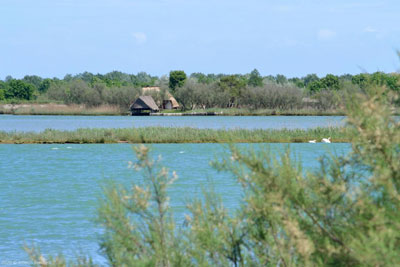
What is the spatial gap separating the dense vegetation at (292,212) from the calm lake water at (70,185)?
278mm

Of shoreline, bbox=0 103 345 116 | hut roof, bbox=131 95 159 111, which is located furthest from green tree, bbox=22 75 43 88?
hut roof, bbox=131 95 159 111

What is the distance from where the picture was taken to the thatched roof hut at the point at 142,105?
93.1 metres

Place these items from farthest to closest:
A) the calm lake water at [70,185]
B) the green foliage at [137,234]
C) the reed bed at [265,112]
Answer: the reed bed at [265,112] < the calm lake water at [70,185] < the green foliage at [137,234]

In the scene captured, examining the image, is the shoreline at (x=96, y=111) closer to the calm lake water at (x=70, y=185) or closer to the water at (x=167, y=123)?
the water at (x=167, y=123)

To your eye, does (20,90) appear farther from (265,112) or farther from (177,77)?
(265,112)

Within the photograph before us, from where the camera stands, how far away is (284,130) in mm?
38375

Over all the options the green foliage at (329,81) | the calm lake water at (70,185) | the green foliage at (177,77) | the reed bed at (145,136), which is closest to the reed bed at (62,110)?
the green foliage at (177,77)

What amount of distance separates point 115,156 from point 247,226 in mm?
30358

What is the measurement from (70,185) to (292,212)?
69.3 ft

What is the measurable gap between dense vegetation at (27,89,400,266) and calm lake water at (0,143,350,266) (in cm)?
28

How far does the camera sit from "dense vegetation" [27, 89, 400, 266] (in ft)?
12.7

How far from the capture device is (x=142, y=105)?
93375 millimetres

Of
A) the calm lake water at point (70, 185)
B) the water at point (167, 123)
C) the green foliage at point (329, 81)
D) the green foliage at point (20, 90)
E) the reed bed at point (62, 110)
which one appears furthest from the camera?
the green foliage at point (20, 90)

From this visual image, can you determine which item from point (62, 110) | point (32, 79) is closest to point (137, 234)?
point (62, 110)
